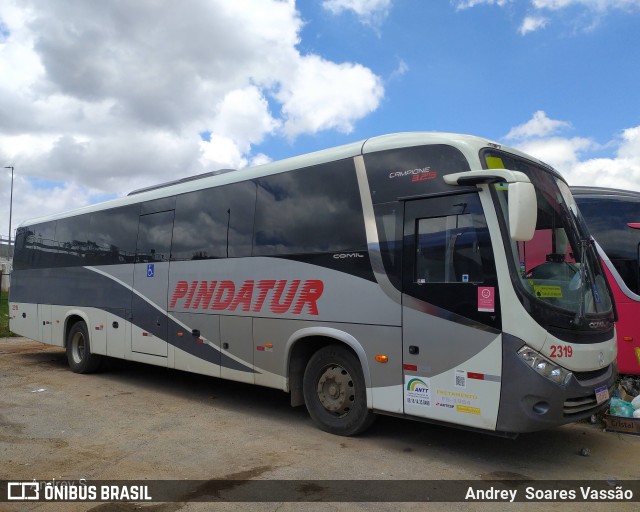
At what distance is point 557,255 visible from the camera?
18.7 ft

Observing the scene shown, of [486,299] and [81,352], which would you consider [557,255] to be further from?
[81,352]

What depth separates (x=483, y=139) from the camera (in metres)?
5.65

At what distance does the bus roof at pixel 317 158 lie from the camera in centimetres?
556

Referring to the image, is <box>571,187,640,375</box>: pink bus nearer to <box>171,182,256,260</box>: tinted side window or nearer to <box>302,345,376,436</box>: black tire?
<box>302,345,376,436</box>: black tire

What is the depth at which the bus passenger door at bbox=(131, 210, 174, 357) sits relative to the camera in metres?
8.85

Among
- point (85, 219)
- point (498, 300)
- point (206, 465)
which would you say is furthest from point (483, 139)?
point (85, 219)

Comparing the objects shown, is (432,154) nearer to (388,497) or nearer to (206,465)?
(388,497)

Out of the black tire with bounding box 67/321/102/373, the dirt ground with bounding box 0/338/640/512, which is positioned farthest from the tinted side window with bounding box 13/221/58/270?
the dirt ground with bounding box 0/338/640/512

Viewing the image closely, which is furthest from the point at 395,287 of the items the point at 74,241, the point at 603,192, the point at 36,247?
the point at 36,247

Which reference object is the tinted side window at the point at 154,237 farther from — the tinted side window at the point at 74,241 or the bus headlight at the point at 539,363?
the bus headlight at the point at 539,363

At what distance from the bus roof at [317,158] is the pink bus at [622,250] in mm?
3312

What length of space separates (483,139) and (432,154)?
0.56 metres

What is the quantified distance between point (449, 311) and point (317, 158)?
267cm

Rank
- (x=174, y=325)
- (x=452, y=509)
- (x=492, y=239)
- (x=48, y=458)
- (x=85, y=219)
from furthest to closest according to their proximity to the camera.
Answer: (x=85, y=219), (x=174, y=325), (x=48, y=458), (x=492, y=239), (x=452, y=509)
